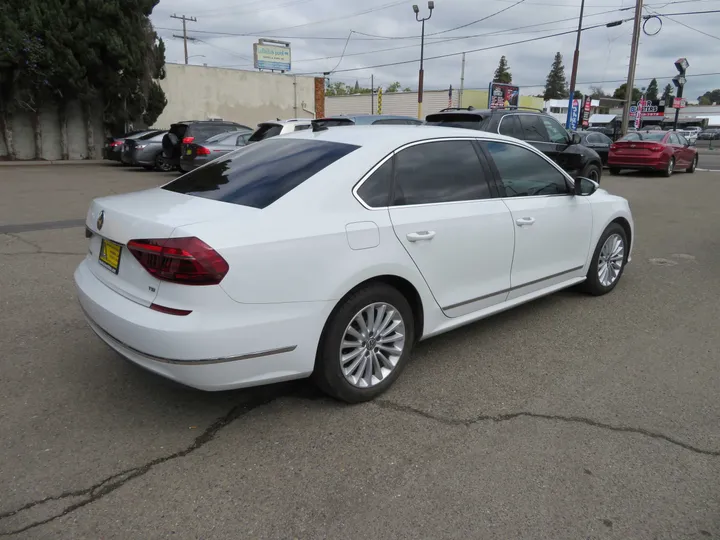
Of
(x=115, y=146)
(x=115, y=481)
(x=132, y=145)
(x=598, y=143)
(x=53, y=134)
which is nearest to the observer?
(x=115, y=481)

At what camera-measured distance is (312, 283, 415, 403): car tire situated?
3.17 m

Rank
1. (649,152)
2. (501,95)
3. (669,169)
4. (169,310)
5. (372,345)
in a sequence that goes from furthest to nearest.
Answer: (501,95), (669,169), (649,152), (372,345), (169,310)

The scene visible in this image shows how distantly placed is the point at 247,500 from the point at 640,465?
1962mm

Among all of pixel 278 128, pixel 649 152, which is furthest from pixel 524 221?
pixel 649 152

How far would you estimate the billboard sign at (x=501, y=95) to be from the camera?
35.8 metres

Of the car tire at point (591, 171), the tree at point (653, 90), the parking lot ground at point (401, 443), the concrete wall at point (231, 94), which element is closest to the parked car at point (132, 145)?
the concrete wall at point (231, 94)

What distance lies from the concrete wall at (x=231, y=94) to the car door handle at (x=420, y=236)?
2810 cm

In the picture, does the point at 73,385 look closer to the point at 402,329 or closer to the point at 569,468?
the point at 402,329

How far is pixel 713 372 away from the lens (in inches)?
155

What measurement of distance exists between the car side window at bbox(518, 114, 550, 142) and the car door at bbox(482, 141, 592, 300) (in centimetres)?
701

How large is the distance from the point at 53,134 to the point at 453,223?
79.8 ft

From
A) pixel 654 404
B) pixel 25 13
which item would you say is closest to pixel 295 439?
pixel 654 404

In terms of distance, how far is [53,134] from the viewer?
76.7ft

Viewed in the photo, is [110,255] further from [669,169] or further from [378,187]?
[669,169]
